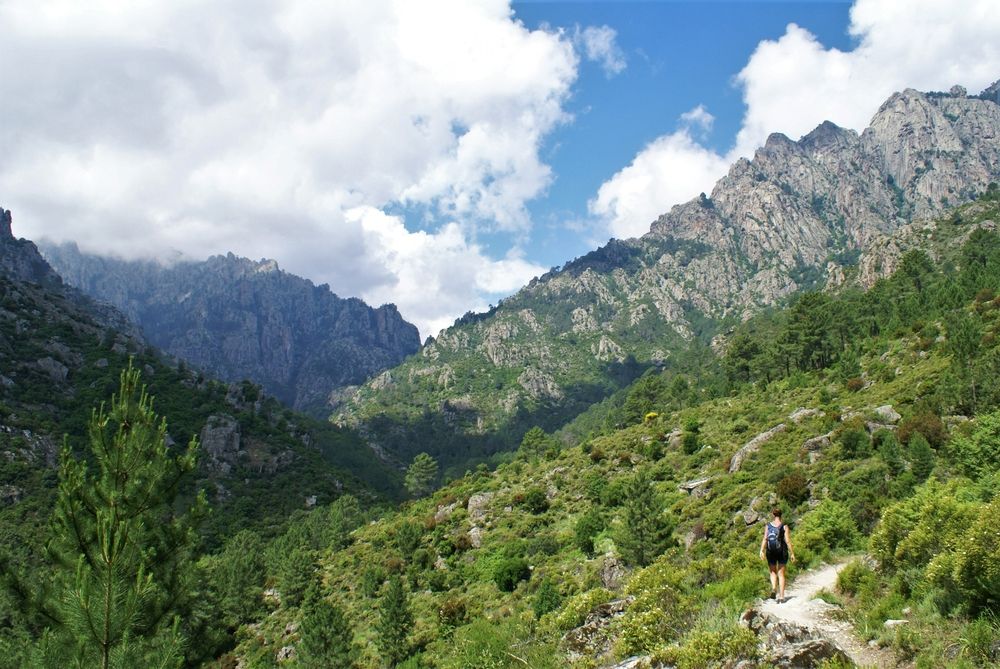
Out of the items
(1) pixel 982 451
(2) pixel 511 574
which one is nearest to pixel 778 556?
(1) pixel 982 451

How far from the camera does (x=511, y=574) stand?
3378cm

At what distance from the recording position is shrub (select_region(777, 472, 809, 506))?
2641 cm

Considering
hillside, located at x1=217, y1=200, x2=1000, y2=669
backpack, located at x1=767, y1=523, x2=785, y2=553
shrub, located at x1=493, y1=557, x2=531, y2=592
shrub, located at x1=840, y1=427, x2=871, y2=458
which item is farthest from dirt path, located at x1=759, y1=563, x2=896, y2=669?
shrub, located at x1=493, y1=557, x2=531, y2=592

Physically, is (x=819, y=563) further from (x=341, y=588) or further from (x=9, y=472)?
(x=9, y=472)

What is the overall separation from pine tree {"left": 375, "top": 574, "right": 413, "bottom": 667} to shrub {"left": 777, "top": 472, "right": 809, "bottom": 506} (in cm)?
2176

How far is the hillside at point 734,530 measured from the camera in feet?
30.2

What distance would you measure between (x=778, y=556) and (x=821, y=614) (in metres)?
1.49

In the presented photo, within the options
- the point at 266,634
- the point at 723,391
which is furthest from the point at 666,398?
the point at 266,634

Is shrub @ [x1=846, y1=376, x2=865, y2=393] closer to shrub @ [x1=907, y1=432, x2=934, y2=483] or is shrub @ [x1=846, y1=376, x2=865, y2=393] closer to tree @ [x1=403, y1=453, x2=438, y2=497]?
shrub @ [x1=907, y1=432, x2=934, y2=483]

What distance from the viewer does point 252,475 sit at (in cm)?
11475

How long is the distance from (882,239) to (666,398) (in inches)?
3685

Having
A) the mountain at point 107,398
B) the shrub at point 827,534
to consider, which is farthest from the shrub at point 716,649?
the mountain at point 107,398

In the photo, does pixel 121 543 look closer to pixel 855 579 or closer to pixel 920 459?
pixel 855 579

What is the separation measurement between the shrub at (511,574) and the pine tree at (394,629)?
640 centimetres
